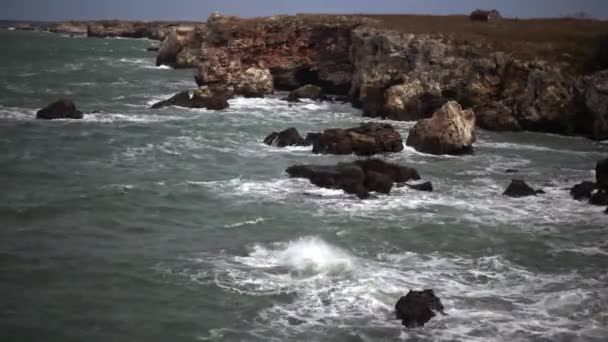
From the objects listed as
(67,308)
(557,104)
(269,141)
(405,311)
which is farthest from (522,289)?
(557,104)

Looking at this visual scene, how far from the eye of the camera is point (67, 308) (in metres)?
16.8

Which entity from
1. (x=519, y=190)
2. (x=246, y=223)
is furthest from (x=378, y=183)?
(x=246, y=223)

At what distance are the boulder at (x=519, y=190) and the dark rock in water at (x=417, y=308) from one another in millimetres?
12282

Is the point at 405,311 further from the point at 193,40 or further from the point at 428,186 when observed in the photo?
the point at 193,40

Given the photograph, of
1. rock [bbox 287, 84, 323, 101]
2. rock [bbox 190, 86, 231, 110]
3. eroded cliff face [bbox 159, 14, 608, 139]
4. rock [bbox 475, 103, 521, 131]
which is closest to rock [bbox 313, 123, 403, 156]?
rock [bbox 475, 103, 521, 131]

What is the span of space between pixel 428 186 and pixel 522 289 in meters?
10.3

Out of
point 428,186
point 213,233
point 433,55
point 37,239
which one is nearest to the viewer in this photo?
point 37,239

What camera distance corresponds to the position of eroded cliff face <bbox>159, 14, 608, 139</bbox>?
43.4 meters

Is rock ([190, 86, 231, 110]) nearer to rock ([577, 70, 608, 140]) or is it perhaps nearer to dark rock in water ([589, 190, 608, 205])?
rock ([577, 70, 608, 140])

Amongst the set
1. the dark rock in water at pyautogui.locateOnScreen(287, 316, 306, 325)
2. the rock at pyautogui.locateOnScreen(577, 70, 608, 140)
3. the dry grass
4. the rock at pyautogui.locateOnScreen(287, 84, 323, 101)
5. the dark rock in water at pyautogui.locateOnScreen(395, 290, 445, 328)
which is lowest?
the dark rock in water at pyautogui.locateOnScreen(287, 316, 306, 325)

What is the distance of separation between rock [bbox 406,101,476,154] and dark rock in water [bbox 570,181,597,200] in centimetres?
818

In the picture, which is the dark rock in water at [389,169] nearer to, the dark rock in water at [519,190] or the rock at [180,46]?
the dark rock in water at [519,190]

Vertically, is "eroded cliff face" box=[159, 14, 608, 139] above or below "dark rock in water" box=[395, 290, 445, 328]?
above

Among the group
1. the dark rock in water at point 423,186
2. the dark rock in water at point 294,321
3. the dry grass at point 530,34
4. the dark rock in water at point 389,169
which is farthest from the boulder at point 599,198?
the dry grass at point 530,34
